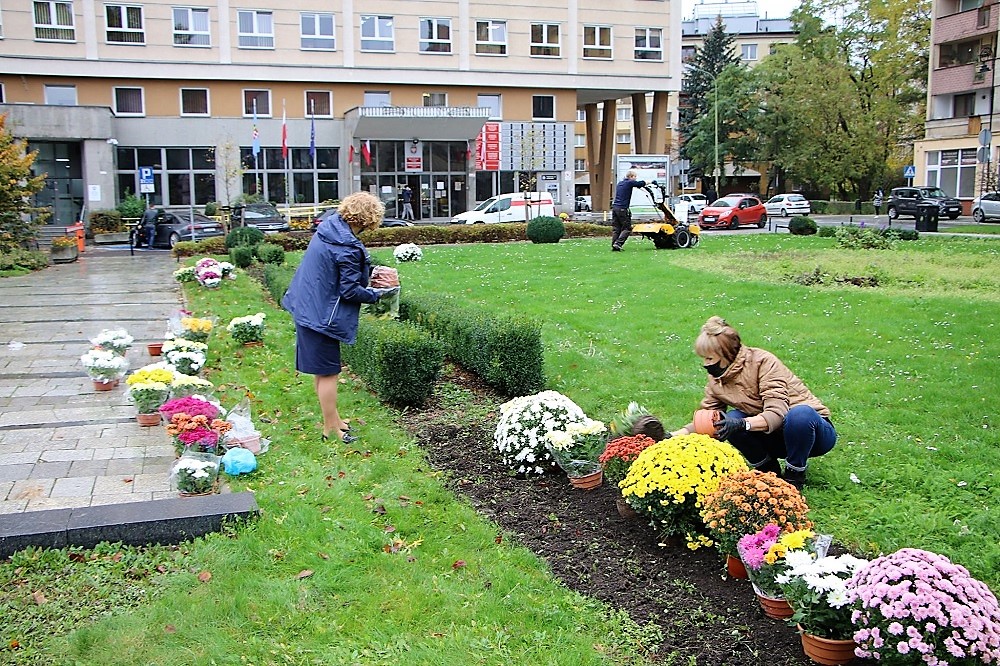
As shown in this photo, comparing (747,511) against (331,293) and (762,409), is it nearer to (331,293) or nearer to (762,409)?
(762,409)

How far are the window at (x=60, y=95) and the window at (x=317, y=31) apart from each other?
34.4ft

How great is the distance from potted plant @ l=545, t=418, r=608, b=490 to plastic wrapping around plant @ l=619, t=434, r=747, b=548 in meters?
0.70

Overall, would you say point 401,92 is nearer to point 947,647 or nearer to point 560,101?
point 560,101

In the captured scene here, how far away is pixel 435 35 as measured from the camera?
46.4 metres

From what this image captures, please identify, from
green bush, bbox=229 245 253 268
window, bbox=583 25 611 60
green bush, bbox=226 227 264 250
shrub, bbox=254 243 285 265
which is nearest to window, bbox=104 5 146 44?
window, bbox=583 25 611 60

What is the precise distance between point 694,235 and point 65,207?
30.6 metres

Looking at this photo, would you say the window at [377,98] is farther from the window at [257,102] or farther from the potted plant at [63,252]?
the potted plant at [63,252]

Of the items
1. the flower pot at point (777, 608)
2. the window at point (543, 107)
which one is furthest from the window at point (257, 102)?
the flower pot at point (777, 608)

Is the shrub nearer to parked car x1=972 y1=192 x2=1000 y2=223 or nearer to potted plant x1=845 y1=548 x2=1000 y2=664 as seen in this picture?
potted plant x1=845 y1=548 x2=1000 y2=664

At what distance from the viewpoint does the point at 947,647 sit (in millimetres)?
3061

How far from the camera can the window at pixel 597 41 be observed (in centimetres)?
4925

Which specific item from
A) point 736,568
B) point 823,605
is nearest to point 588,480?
point 736,568

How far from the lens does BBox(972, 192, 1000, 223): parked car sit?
4000 centimetres

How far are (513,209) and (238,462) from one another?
32772 millimetres
